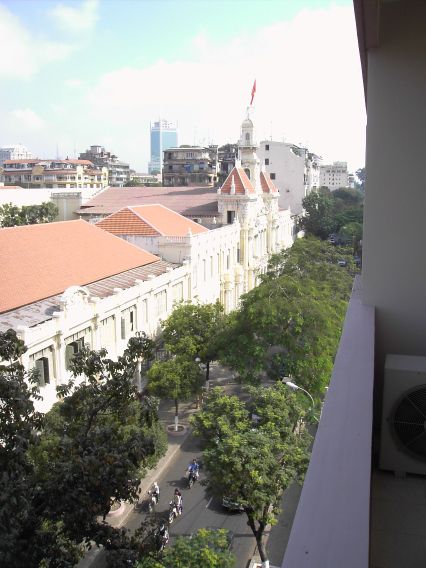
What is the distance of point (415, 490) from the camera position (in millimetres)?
4219

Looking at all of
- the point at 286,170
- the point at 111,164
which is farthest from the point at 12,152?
the point at 286,170

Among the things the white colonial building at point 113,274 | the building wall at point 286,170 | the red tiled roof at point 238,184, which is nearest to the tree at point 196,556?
the white colonial building at point 113,274

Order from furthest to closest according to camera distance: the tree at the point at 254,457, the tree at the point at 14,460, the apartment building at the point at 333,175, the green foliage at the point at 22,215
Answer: the apartment building at the point at 333,175, the green foliage at the point at 22,215, the tree at the point at 254,457, the tree at the point at 14,460

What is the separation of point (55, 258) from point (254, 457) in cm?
1441

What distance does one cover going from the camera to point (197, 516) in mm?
16562

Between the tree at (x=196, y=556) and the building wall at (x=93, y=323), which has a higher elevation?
the building wall at (x=93, y=323)

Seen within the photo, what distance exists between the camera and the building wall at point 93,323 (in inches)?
677

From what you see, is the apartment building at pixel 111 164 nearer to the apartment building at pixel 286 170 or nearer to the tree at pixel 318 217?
the apartment building at pixel 286 170

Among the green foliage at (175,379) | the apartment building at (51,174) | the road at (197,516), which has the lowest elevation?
the road at (197,516)

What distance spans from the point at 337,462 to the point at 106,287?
21569 millimetres

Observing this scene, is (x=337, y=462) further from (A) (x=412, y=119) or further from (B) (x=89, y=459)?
(B) (x=89, y=459)

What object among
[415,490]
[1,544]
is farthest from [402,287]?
[1,544]

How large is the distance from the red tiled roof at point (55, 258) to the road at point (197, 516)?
26.8 ft

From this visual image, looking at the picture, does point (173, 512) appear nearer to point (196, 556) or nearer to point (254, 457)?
point (254, 457)
